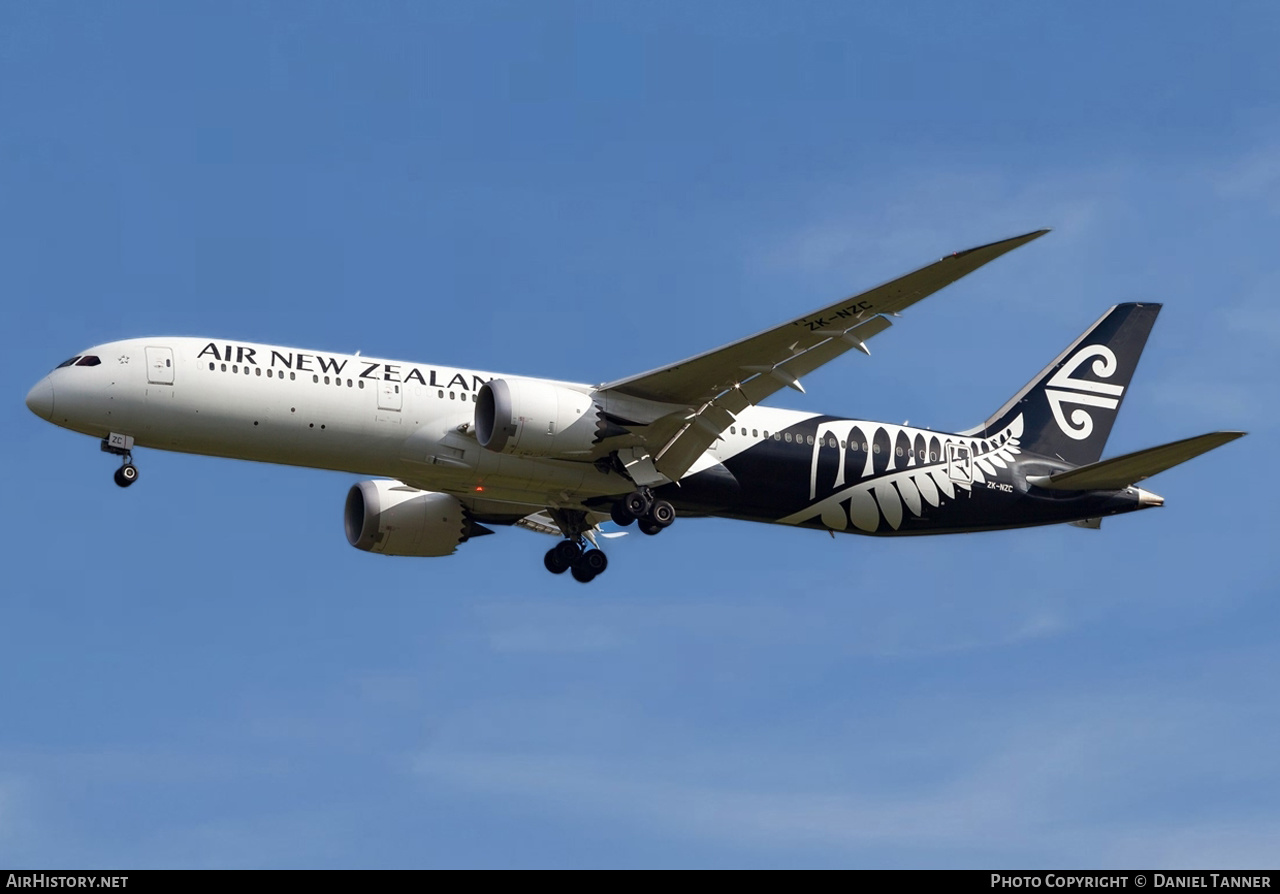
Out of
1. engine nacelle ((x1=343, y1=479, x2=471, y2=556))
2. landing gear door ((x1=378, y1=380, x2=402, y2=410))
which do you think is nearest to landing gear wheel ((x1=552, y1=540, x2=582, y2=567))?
engine nacelle ((x1=343, y1=479, x2=471, y2=556))

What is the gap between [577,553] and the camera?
44.4 m

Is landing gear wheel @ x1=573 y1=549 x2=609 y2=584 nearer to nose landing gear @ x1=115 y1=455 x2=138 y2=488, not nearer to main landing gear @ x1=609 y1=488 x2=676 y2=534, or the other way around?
main landing gear @ x1=609 y1=488 x2=676 y2=534

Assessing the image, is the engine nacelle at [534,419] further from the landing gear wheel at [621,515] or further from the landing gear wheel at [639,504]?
the landing gear wheel at [621,515]

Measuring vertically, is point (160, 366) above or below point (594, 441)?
above

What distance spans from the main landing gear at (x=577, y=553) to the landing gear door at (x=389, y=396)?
22.1 feet

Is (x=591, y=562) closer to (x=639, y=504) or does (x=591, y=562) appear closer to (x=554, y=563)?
(x=554, y=563)

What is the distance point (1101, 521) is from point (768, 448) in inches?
394

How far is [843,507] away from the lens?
42.9 m

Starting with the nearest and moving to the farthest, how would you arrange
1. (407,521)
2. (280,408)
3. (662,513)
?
(280,408)
(662,513)
(407,521)

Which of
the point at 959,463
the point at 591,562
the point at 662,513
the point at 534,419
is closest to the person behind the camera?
the point at 534,419

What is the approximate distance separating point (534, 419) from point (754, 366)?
514 centimetres

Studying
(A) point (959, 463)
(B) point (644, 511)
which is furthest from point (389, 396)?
(A) point (959, 463)
